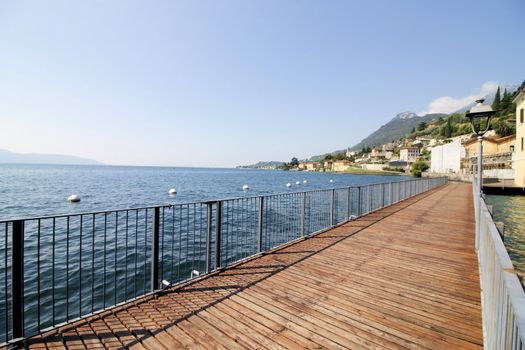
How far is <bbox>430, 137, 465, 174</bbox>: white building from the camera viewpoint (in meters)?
60.4

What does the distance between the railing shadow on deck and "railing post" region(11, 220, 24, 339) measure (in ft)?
0.63

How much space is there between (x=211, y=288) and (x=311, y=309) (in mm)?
1511

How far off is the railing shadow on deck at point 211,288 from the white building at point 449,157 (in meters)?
67.8

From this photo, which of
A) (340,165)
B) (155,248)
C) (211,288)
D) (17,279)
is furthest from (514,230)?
(340,165)

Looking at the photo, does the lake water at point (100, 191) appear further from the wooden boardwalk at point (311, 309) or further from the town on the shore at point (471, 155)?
the town on the shore at point (471, 155)

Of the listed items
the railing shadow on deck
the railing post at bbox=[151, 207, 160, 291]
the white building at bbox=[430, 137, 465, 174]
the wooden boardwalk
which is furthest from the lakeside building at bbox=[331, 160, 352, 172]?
the railing post at bbox=[151, 207, 160, 291]

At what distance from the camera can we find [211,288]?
3.91 meters

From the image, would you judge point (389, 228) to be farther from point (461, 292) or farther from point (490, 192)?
point (490, 192)

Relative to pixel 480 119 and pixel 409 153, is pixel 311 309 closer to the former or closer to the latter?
pixel 480 119

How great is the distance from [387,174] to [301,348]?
397ft

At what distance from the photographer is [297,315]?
3.21 m

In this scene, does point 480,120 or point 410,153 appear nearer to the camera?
point 480,120

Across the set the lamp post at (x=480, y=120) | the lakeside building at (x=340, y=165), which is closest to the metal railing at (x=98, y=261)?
the lamp post at (x=480, y=120)

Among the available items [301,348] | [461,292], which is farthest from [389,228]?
[301,348]
